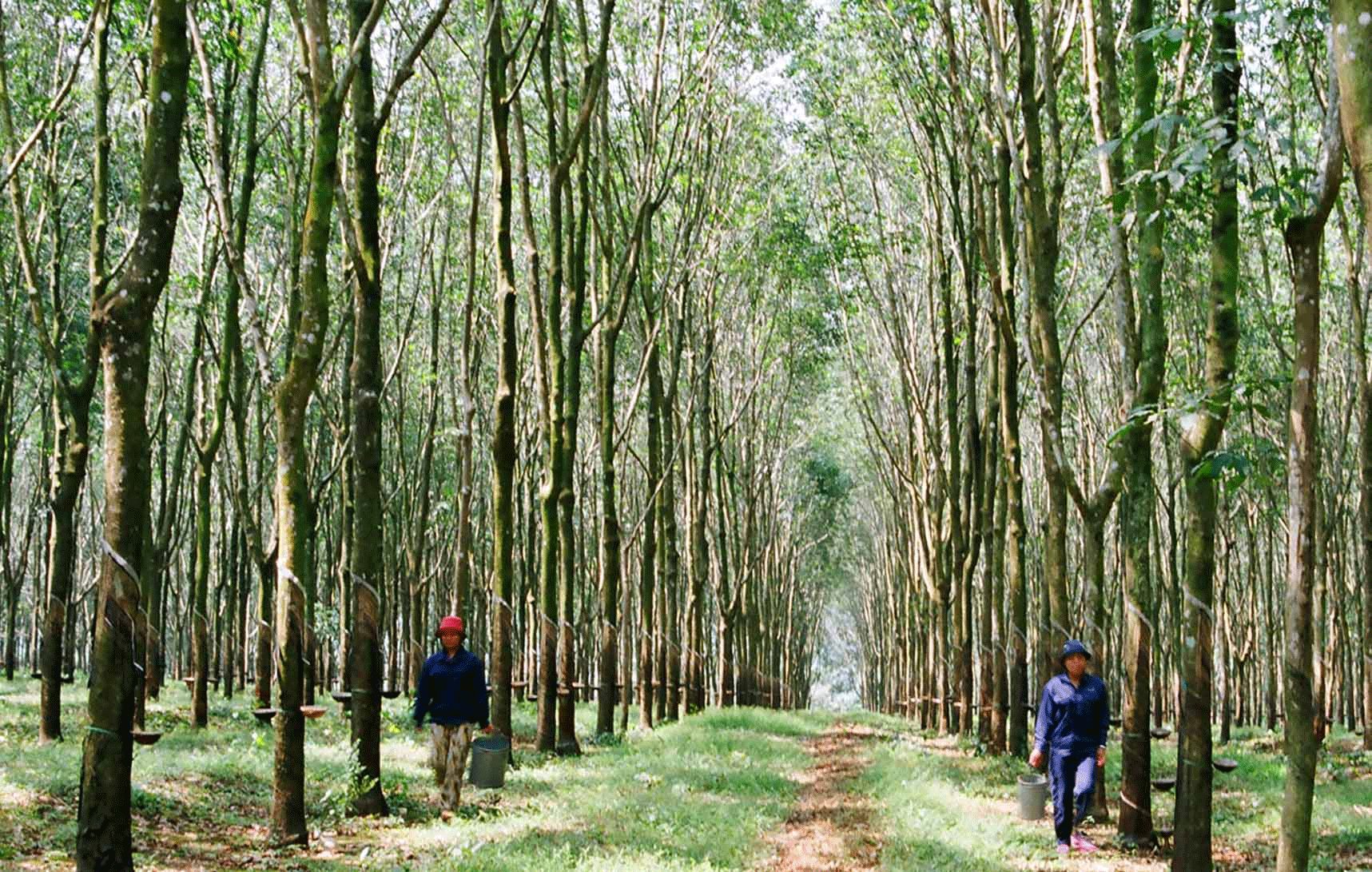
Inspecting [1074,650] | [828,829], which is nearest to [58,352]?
[828,829]

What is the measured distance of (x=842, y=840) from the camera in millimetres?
10297

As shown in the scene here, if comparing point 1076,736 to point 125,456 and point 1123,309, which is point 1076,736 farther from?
point 125,456

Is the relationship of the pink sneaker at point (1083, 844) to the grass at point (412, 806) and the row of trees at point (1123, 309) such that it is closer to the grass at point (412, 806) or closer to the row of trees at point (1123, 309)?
the row of trees at point (1123, 309)

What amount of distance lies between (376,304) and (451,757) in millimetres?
4048

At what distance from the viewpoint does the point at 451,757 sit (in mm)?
10570

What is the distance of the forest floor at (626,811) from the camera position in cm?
858

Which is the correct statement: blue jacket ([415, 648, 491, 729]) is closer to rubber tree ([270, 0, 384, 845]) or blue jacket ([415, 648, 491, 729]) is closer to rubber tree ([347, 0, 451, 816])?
rubber tree ([347, 0, 451, 816])

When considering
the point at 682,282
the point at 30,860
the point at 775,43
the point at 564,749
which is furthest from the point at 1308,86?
the point at 30,860

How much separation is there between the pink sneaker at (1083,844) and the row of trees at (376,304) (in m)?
→ 5.79

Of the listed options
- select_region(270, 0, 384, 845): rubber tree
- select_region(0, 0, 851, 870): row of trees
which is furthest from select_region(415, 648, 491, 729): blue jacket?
select_region(270, 0, 384, 845): rubber tree

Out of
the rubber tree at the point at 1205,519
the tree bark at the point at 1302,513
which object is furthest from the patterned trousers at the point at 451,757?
the tree bark at the point at 1302,513

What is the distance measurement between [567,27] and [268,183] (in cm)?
751

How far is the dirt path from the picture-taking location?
30.4 ft

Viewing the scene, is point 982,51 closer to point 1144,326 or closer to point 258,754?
point 1144,326
